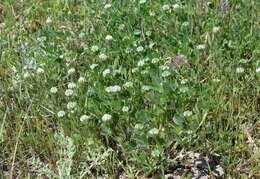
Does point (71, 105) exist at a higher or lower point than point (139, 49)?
lower

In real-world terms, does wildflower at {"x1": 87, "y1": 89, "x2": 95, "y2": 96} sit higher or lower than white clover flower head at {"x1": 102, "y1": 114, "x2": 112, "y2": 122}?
higher

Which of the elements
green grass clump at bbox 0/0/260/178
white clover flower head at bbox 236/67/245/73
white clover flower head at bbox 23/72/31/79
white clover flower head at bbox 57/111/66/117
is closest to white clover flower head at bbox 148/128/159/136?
green grass clump at bbox 0/0/260/178

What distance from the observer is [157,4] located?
3.58 m

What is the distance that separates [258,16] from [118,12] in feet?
3.36

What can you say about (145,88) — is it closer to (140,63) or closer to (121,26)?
(140,63)

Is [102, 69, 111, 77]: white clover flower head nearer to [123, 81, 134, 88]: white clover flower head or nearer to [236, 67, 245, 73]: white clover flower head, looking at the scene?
[123, 81, 134, 88]: white clover flower head

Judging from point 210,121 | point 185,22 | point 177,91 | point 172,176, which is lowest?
point 172,176

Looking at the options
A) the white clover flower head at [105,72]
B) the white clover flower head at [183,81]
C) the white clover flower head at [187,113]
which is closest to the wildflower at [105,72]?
the white clover flower head at [105,72]

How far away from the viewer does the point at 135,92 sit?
2.81 meters

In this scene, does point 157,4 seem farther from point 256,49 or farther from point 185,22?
point 256,49

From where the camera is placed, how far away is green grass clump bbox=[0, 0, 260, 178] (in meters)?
2.62

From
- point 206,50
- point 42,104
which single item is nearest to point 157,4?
point 206,50

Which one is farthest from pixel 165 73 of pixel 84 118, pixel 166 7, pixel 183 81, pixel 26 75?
pixel 26 75

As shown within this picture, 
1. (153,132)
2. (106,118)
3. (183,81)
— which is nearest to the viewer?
(153,132)
